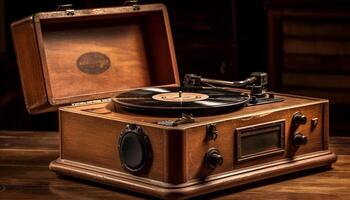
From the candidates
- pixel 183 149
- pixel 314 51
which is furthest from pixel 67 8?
pixel 314 51

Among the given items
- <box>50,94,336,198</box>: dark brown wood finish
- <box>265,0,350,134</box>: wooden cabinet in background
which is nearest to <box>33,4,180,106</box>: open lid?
<box>50,94,336,198</box>: dark brown wood finish

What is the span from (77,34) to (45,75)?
313 millimetres

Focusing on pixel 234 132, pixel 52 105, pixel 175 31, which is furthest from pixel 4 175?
pixel 175 31

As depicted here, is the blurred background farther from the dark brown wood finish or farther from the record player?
the dark brown wood finish

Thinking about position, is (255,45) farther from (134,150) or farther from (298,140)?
(134,150)

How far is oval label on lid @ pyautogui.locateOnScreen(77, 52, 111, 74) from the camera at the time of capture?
283 cm

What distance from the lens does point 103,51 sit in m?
2.90

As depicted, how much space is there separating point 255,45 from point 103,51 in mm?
2485

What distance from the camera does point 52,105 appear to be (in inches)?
103

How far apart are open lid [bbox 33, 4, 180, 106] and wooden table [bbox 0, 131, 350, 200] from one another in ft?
0.77

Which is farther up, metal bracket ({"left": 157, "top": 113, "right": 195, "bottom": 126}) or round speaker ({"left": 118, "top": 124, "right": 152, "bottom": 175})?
metal bracket ({"left": 157, "top": 113, "right": 195, "bottom": 126})

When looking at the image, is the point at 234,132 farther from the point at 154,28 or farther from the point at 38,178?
the point at 154,28

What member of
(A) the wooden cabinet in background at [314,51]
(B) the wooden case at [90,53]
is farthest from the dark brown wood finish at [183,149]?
(A) the wooden cabinet in background at [314,51]

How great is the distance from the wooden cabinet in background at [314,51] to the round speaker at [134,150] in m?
2.33
